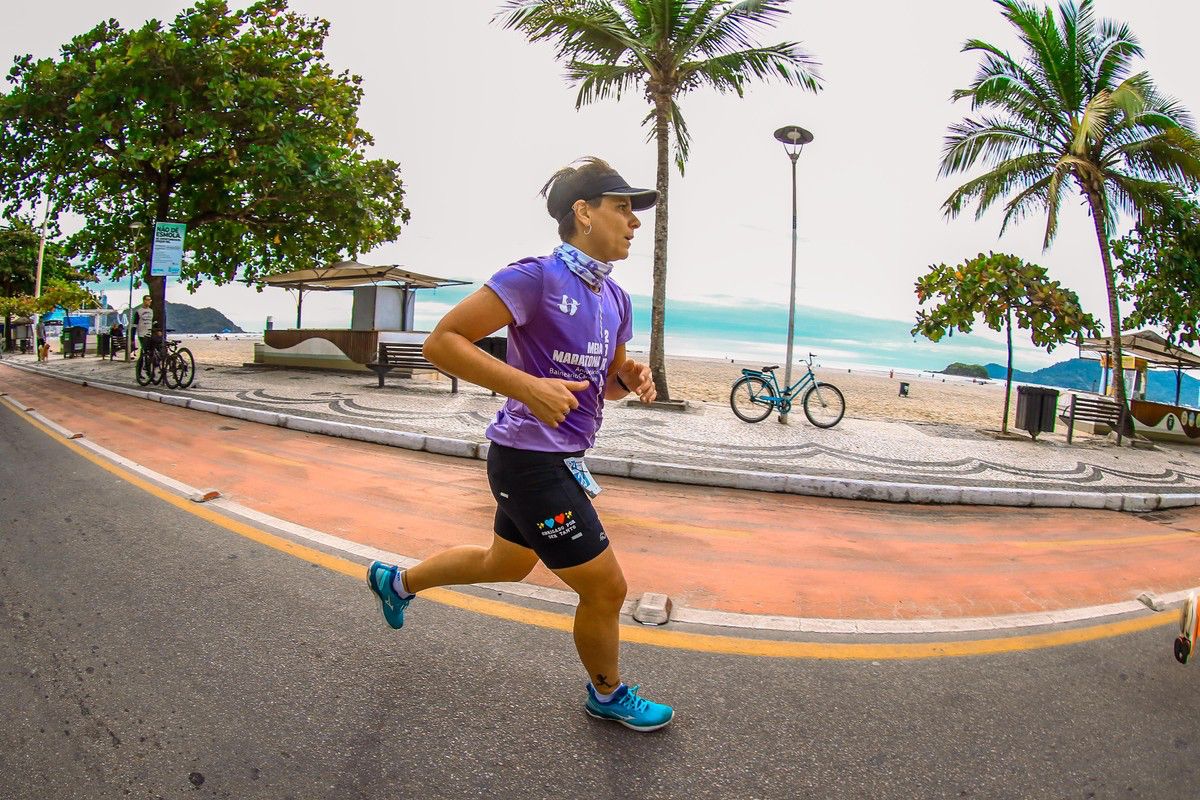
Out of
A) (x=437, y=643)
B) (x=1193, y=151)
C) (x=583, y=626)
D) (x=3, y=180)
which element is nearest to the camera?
(x=583, y=626)

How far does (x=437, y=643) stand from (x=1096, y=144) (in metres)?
17.1

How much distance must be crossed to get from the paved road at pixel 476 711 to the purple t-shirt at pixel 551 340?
95 cm

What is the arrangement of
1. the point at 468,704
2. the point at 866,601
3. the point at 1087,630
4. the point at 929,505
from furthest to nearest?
1. the point at 929,505
2. the point at 866,601
3. the point at 1087,630
4. the point at 468,704

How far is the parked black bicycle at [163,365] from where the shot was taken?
1348 cm

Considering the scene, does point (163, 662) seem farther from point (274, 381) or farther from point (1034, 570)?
point (274, 381)

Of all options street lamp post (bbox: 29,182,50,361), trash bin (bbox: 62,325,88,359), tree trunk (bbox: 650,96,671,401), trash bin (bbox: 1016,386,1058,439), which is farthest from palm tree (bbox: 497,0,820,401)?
trash bin (bbox: 62,325,88,359)

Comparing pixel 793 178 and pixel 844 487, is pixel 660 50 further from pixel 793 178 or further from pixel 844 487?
pixel 844 487

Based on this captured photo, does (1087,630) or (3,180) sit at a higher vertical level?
(3,180)

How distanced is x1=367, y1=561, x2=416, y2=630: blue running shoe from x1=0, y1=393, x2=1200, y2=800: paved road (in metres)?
0.15

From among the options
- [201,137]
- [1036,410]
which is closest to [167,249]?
[201,137]

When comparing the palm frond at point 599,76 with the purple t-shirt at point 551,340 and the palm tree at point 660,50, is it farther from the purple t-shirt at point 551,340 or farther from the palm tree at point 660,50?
the purple t-shirt at point 551,340

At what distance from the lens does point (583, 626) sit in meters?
2.11

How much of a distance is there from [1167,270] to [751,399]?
1203 centimetres

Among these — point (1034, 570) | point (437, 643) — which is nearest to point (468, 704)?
point (437, 643)
